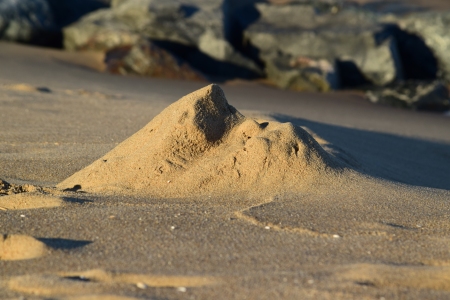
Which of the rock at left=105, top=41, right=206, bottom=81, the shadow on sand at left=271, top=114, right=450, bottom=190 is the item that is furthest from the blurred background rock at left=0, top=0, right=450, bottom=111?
the shadow on sand at left=271, top=114, right=450, bottom=190

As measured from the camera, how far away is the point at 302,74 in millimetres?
9633

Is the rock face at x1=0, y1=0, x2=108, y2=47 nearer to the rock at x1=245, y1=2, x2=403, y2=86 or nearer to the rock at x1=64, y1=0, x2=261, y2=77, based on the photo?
the rock at x1=64, y1=0, x2=261, y2=77

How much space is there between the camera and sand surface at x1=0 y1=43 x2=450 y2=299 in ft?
Answer: 6.79

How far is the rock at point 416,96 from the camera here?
9180mm

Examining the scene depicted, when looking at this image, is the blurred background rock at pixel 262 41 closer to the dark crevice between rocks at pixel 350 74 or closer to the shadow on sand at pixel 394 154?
the dark crevice between rocks at pixel 350 74

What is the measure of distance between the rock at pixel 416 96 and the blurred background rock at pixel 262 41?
1cm

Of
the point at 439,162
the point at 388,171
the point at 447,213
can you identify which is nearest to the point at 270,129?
the point at 447,213

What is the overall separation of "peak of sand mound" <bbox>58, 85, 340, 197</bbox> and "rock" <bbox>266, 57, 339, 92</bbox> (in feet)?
20.7

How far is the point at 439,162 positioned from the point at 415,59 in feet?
21.4

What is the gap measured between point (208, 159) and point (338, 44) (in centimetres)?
790

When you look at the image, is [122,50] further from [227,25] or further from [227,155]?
[227,155]

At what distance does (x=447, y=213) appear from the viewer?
293 cm

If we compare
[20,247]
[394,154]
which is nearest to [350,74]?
[394,154]

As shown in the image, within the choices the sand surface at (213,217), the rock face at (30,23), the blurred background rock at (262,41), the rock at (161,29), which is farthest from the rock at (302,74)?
the sand surface at (213,217)
